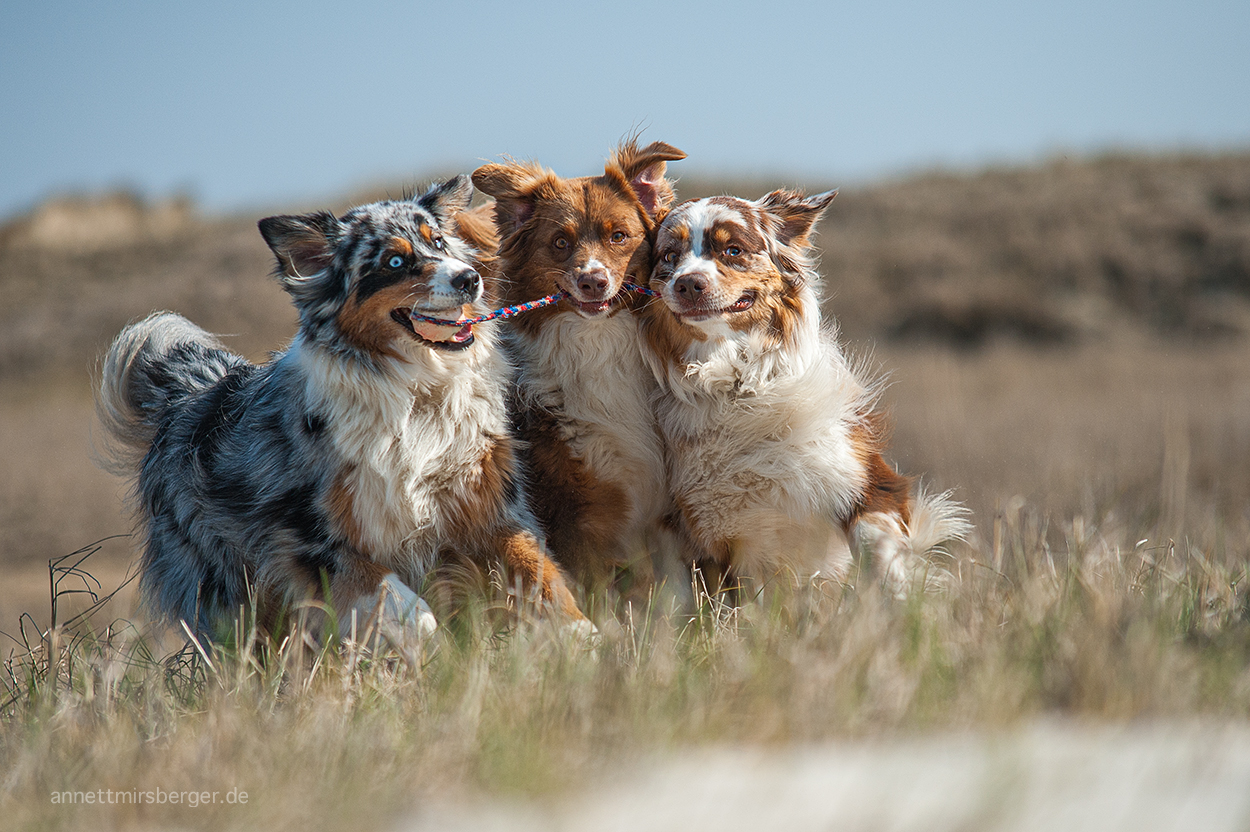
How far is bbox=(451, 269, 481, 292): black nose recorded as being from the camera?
3.81 metres

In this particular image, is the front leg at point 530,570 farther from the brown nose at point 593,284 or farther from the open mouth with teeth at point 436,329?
the brown nose at point 593,284

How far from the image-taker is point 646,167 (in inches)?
190

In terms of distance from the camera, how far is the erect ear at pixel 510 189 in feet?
15.6

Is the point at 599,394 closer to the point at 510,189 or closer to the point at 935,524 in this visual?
the point at 510,189

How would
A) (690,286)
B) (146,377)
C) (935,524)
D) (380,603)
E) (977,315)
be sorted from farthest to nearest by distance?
1. (977,315)
2. (146,377)
3. (935,524)
4. (690,286)
5. (380,603)

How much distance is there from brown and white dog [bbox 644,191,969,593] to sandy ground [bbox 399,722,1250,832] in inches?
82.6

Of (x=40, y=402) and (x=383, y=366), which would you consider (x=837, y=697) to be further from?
(x=40, y=402)

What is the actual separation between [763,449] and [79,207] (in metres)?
35.8

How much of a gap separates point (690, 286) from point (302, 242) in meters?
1.60

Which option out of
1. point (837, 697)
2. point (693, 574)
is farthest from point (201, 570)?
point (837, 697)

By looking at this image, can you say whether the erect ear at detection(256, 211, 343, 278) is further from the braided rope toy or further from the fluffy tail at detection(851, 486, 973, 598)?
the fluffy tail at detection(851, 486, 973, 598)

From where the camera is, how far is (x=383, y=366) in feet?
13.0

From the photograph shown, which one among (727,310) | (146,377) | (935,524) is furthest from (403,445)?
(935,524)

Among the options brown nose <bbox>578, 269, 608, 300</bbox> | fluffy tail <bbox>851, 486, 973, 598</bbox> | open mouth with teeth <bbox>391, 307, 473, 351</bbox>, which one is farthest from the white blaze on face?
fluffy tail <bbox>851, 486, 973, 598</bbox>
